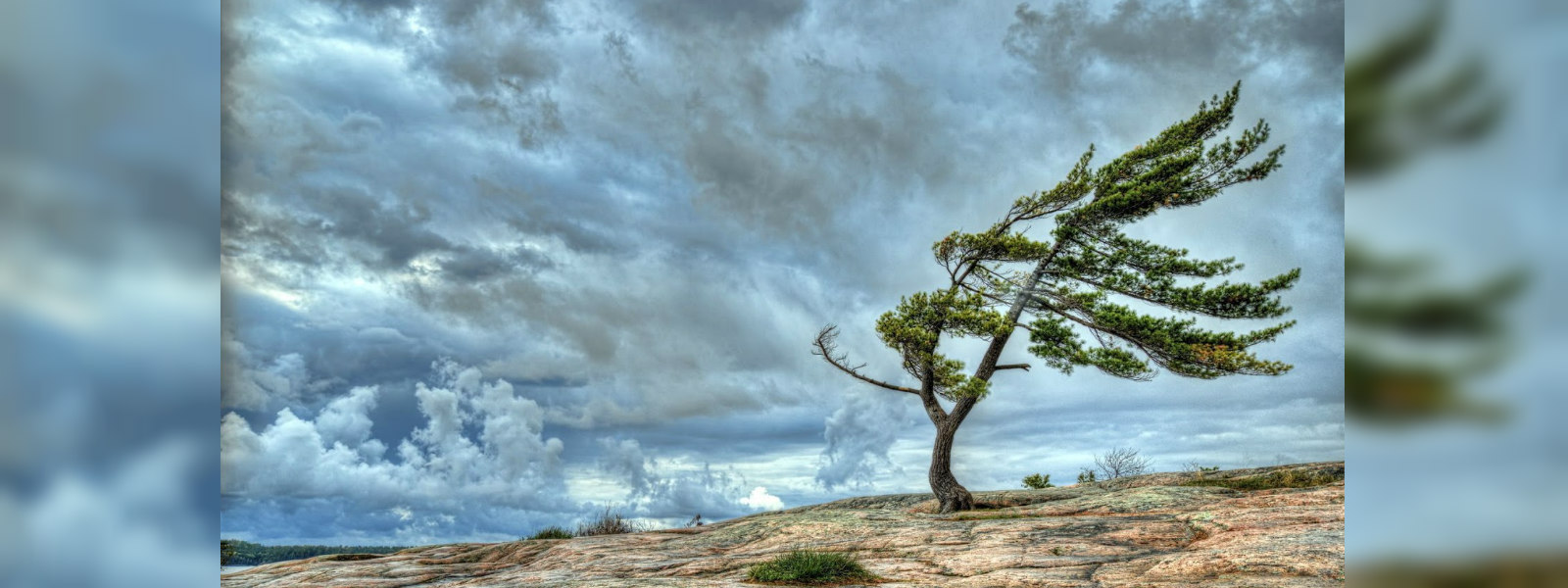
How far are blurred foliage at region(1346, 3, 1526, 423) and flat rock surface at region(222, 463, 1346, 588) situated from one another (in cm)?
368

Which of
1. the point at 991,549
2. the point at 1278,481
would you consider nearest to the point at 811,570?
the point at 991,549

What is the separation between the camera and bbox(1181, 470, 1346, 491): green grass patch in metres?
10.5

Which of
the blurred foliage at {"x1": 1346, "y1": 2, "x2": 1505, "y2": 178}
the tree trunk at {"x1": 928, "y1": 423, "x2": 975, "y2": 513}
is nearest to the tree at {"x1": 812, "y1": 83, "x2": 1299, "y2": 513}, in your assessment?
the tree trunk at {"x1": 928, "y1": 423, "x2": 975, "y2": 513}

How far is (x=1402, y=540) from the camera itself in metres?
0.60

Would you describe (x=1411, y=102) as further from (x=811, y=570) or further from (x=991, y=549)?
(x=991, y=549)

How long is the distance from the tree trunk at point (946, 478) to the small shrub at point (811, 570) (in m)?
5.08

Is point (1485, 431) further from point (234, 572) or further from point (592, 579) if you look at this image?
point (234, 572)

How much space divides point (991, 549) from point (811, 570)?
1.60m

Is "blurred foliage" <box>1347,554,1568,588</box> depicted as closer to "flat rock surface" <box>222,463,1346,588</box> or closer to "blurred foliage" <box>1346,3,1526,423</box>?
"blurred foliage" <box>1346,3,1526,423</box>

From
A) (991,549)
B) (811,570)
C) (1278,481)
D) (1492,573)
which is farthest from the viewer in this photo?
(1278,481)

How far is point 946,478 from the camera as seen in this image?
431 inches

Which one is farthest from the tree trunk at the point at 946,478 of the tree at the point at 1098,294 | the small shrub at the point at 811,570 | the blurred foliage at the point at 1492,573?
the blurred foliage at the point at 1492,573

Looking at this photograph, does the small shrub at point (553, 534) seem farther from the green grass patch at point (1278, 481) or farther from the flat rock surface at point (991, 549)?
the green grass patch at point (1278, 481)

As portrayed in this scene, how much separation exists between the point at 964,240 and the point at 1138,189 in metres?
2.20
